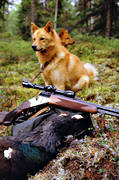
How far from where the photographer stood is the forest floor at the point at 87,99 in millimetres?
2199

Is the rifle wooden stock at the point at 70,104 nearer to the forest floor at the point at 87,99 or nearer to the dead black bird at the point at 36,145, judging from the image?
the dead black bird at the point at 36,145

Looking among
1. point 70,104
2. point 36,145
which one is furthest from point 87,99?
point 36,145

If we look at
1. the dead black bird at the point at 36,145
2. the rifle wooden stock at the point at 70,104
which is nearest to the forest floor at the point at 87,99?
the dead black bird at the point at 36,145

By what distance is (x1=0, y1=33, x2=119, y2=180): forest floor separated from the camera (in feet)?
7.22

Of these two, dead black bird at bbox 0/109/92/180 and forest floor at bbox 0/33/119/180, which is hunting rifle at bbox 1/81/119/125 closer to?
dead black bird at bbox 0/109/92/180

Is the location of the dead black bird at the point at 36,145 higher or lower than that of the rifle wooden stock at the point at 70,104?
lower

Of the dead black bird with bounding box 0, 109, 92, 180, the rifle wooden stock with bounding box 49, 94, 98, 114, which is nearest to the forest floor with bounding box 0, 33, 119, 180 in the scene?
the dead black bird with bounding box 0, 109, 92, 180

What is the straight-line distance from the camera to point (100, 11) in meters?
11.9

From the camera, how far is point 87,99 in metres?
4.81

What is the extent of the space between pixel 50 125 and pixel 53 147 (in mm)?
358

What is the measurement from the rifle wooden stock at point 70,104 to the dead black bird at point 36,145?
149mm

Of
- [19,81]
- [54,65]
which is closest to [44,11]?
[19,81]

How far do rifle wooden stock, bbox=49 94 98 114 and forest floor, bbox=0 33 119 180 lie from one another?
435 mm

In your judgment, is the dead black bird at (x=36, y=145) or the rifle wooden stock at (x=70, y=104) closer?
the dead black bird at (x=36, y=145)
